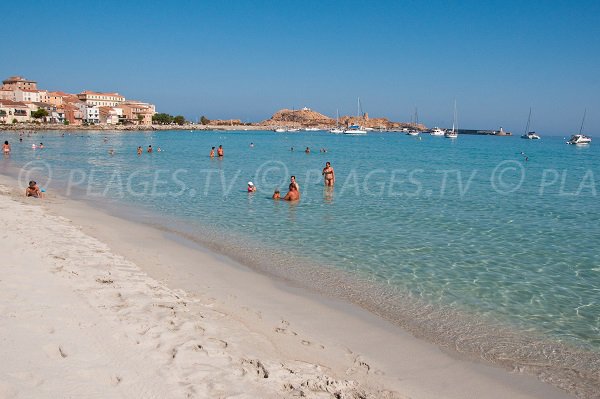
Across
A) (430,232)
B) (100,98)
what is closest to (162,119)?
(100,98)

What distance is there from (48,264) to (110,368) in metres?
3.91

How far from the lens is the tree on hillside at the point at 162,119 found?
163 meters

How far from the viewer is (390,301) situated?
768 centimetres

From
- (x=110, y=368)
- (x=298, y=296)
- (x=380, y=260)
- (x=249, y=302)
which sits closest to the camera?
(x=110, y=368)

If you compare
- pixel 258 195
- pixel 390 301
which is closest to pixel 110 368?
pixel 390 301

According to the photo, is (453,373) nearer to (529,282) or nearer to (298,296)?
(298,296)

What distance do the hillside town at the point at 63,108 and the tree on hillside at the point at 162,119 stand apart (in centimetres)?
512

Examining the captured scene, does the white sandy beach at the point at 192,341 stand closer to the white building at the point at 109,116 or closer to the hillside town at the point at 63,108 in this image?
the hillside town at the point at 63,108

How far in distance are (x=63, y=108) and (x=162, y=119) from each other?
4477 cm

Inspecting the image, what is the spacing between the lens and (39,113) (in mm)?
110000

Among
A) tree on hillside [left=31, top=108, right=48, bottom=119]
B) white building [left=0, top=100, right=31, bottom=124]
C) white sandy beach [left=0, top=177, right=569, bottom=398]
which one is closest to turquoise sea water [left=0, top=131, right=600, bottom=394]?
white sandy beach [left=0, top=177, right=569, bottom=398]

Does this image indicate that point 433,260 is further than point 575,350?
Yes

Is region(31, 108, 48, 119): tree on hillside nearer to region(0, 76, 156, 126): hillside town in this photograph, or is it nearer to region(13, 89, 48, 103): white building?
region(0, 76, 156, 126): hillside town

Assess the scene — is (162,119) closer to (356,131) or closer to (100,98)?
(100,98)
